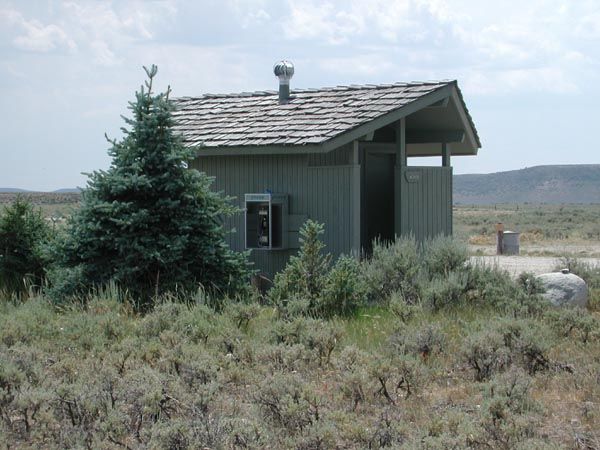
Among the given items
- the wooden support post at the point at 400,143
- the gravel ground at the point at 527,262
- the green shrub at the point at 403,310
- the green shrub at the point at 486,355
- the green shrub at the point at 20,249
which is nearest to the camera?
the green shrub at the point at 486,355

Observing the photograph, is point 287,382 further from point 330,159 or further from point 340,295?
point 330,159

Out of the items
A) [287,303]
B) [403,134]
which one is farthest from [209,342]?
[403,134]

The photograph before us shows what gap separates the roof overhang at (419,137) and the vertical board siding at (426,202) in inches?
31.1

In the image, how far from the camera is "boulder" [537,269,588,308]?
12.9 meters

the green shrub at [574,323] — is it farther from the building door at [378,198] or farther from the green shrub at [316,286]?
the building door at [378,198]

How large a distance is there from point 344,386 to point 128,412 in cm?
178

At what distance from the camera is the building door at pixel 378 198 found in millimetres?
16906

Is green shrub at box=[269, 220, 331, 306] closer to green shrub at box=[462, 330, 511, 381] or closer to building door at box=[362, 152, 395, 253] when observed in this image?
green shrub at box=[462, 330, 511, 381]

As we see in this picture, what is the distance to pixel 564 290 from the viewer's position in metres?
13.1

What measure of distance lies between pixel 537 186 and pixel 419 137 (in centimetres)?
14022

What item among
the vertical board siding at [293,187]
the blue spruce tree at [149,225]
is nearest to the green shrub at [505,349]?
the blue spruce tree at [149,225]

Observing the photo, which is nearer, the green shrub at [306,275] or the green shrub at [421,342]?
the green shrub at [421,342]

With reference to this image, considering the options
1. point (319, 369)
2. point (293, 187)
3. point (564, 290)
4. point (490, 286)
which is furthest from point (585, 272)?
point (319, 369)

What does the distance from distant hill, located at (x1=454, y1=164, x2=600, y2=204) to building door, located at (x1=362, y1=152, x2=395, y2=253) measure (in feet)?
433
